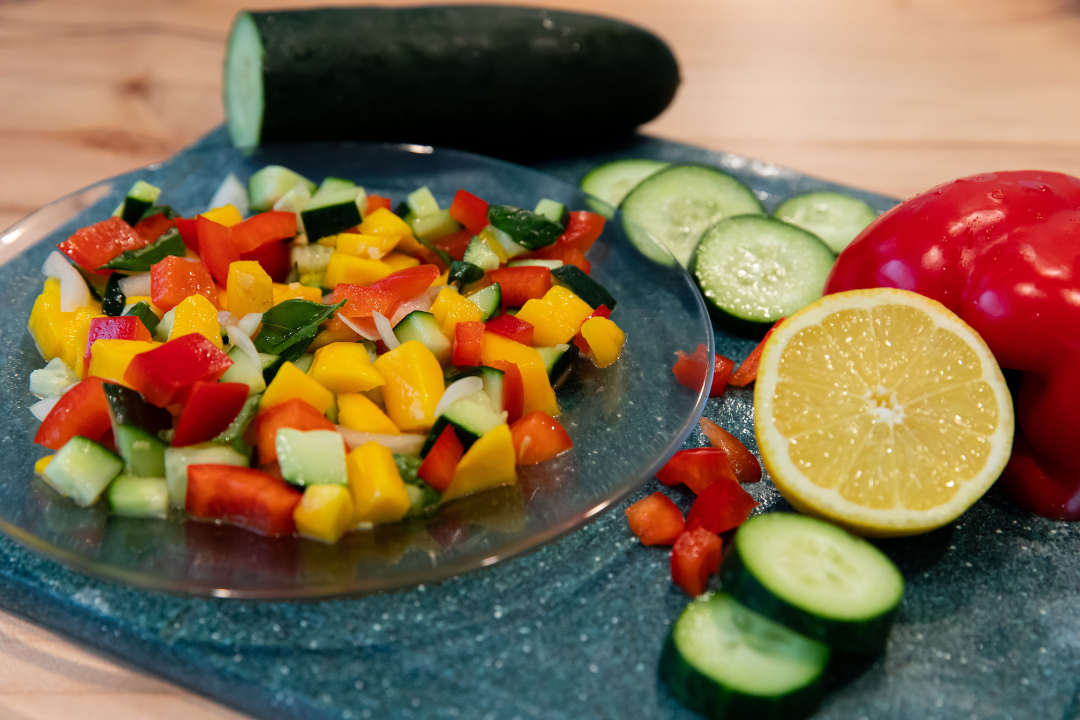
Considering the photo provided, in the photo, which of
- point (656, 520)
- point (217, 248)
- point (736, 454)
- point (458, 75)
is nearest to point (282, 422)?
point (217, 248)

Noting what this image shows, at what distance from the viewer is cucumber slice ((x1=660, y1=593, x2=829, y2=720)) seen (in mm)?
1313

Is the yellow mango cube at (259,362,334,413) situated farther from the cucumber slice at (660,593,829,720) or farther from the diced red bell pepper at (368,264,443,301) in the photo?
the cucumber slice at (660,593,829,720)

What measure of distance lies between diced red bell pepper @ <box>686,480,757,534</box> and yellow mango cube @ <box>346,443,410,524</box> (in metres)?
0.59

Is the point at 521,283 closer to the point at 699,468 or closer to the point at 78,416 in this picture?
the point at 699,468

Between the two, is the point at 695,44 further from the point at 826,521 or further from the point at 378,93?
the point at 826,521

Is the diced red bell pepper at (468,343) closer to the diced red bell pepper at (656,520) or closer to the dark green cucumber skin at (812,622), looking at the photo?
the diced red bell pepper at (656,520)

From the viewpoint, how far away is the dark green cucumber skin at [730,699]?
4.30 ft

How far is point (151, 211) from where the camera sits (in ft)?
7.26

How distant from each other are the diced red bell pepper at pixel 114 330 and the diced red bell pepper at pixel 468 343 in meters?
0.67

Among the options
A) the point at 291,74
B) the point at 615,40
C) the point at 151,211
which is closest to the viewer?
the point at 151,211

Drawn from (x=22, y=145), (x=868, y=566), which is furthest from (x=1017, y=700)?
(x=22, y=145)

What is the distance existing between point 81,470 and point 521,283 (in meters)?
1.00

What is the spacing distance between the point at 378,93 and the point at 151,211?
3.21 feet

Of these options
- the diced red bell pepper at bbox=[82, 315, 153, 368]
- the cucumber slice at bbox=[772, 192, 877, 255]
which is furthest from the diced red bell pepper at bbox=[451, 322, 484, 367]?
the cucumber slice at bbox=[772, 192, 877, 255]
